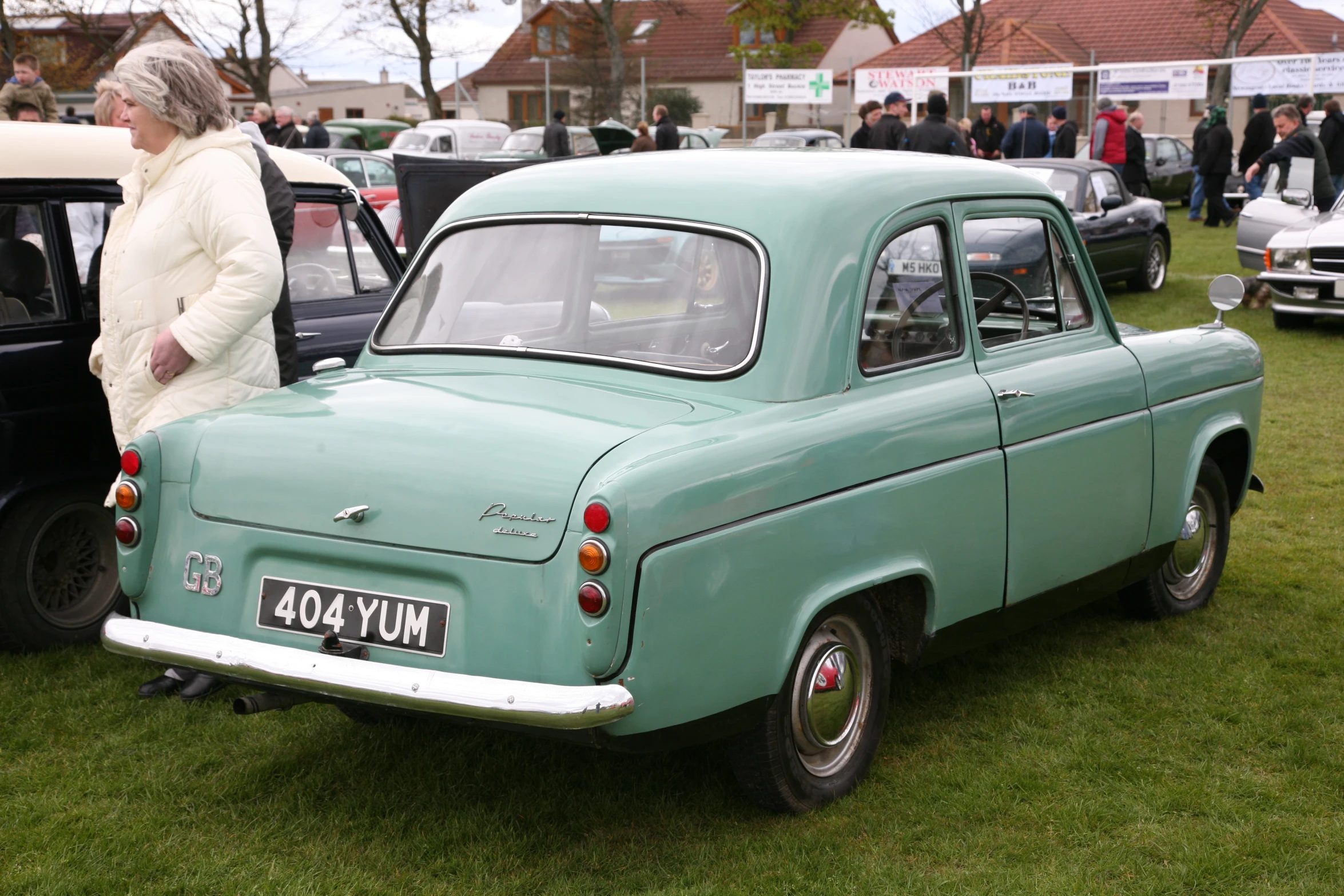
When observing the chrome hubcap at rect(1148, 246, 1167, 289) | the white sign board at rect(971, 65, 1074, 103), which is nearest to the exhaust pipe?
the chrome hubcap at rect(1148, 246, 1167, 289)

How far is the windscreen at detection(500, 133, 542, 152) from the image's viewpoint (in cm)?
2873

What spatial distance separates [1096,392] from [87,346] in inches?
142

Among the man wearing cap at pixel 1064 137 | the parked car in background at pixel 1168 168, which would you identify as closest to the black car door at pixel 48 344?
the man wearing cap at pixel 1064 137

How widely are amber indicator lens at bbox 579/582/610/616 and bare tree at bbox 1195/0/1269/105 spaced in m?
26.4

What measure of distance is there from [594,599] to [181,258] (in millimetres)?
2165

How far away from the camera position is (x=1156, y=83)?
89.5 feet

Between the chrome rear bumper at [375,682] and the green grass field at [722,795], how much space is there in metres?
0.54

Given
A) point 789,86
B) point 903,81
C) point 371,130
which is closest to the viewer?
point 903,81

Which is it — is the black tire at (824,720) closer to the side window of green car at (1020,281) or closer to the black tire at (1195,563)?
the side window of green car at (1020,281)

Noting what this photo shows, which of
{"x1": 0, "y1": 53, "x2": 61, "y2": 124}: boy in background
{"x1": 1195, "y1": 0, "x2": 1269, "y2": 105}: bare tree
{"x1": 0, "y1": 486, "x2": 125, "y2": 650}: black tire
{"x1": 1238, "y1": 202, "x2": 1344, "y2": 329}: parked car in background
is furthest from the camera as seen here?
{"x1": 1195, "y1": 0, "x2": 1269, "y2": 105}: bare tree

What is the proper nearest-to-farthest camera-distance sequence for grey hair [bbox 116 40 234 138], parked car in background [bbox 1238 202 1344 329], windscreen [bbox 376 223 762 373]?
windscreen [bbox 376 223 762 373]
grey hair [bbox 116 40 234 138]
parked car in background [bbox 1238 202 1344 329]

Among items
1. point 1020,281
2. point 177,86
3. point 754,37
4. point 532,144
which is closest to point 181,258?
point 177,86

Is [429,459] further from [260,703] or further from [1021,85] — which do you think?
[1021,85]

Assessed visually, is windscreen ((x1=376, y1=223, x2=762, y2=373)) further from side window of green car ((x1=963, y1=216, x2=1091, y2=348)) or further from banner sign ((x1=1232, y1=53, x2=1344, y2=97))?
banner sign ((x1=1232, y1=53, x2=1344, y2=97))
